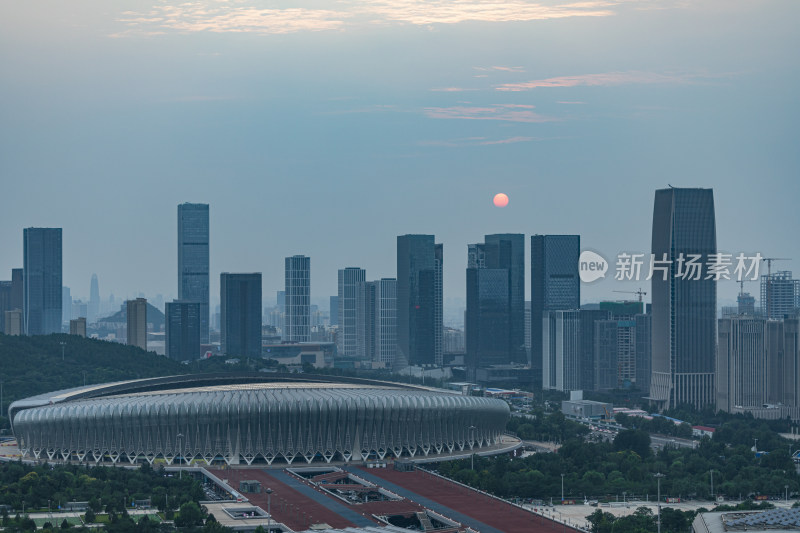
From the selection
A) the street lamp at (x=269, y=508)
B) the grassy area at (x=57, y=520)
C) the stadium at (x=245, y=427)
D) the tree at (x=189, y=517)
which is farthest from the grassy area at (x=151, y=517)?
the stadium at (x=245, y=427)

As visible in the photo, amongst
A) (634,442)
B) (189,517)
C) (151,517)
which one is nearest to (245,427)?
(151,517)

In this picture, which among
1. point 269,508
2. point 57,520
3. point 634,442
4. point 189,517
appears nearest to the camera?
point 189,517

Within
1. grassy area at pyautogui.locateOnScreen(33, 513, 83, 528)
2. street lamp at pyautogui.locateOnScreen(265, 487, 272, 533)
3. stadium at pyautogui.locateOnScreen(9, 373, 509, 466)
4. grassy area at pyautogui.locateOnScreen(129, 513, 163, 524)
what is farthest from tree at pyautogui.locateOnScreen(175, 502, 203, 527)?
stadium at pyautogui.locateOnScreen(9, 373, 509, 466)

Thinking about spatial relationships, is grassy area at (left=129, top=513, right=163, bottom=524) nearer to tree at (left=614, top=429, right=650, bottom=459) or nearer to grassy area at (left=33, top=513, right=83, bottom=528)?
grassy area at (left=33, top=513, right=83, bottom=528)

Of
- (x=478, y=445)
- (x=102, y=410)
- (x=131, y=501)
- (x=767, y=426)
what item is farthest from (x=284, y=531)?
(x=767, y=426)

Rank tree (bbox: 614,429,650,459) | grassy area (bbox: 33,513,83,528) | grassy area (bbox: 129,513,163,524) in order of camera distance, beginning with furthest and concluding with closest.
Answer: tree (bbox: 614,429,650,459) < grassy area (bbox: 129,513,163,524) < grassy area (bbox: 33,513,83,528)

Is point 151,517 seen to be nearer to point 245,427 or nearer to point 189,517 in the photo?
point 189,517

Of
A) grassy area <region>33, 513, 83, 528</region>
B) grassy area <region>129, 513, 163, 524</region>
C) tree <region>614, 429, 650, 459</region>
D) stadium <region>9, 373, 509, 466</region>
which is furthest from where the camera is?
tree <region>614, 429, 650, 459</region>

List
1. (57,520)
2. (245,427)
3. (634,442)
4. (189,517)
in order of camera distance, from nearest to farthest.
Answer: (189,517), (57,520), (245,427), (634,442)

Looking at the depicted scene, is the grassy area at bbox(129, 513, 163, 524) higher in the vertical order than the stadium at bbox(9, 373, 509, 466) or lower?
lower
